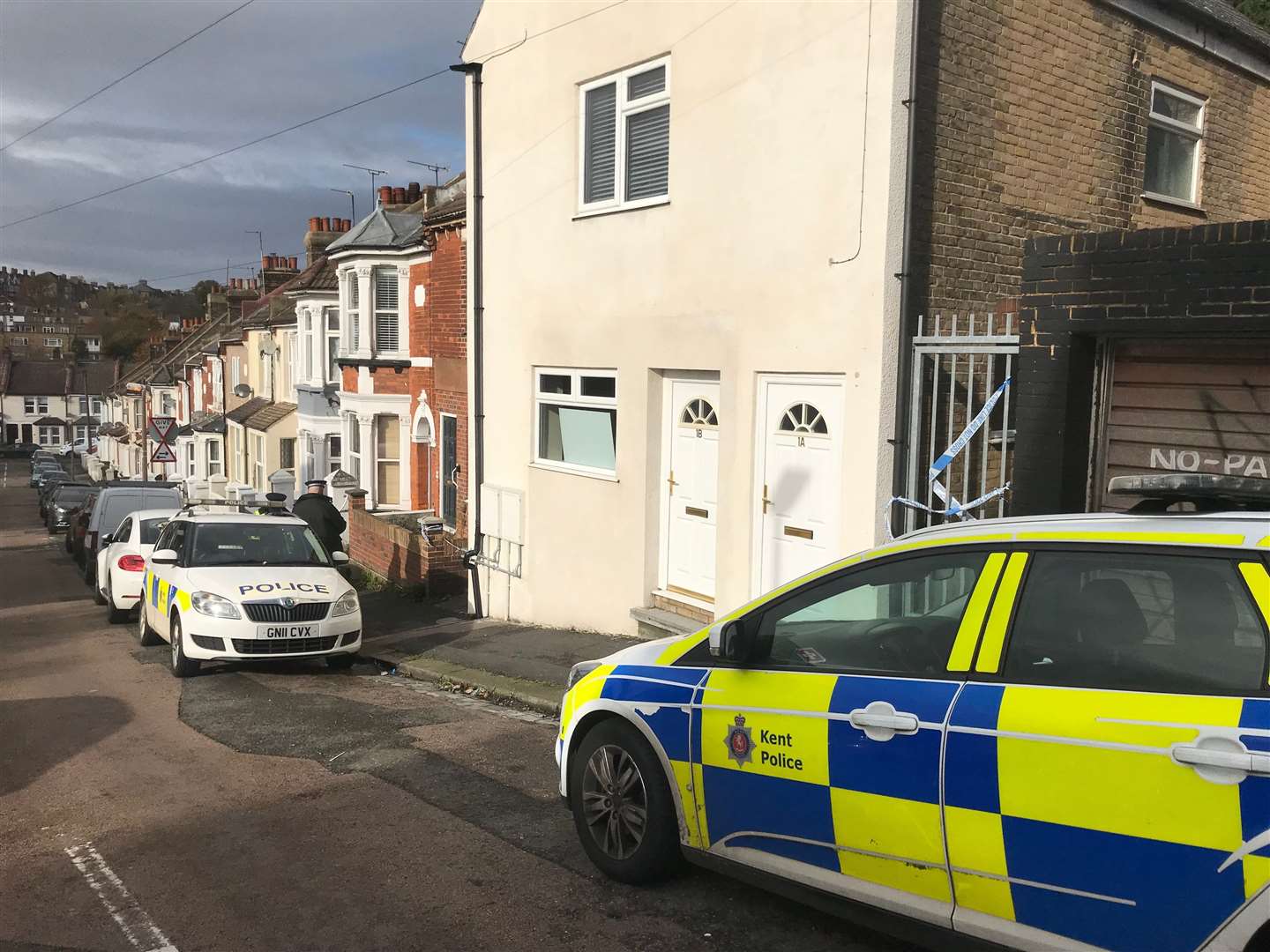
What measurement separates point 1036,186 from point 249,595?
7765 millimetres

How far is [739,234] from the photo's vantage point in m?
9.14

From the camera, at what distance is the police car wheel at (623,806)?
4.63 m

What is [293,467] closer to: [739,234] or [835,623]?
[739,234]

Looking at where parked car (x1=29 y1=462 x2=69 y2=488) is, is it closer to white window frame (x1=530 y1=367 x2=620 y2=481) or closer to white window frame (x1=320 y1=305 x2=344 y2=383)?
white window frame (x1=320 y1=305 x2=344 y2=383)

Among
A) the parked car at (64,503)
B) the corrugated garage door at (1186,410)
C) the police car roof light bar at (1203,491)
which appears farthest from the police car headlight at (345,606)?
the parked car at (64,503)

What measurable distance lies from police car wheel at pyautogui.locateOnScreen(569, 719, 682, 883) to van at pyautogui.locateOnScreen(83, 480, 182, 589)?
54.6ft

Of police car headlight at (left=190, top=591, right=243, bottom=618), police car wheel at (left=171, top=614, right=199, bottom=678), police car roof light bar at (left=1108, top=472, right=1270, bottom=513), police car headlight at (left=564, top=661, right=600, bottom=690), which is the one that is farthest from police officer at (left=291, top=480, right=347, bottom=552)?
police car roof light bar at (left=1108, top=472, right=1270, bottom=513)

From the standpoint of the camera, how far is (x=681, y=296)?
988cm

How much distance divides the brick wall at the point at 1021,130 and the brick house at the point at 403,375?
945 centimetres

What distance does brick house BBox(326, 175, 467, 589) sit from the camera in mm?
17172

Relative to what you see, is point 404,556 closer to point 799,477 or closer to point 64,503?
point 799,477

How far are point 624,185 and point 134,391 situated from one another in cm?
6180

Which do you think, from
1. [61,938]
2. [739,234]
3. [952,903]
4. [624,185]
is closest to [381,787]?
[61,938]

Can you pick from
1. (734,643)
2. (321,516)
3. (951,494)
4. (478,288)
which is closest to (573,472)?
(478,288)
